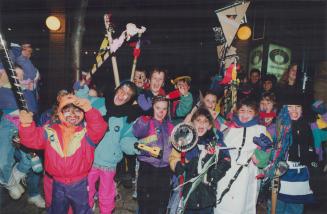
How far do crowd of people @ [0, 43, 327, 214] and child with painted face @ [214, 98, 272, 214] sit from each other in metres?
0.01

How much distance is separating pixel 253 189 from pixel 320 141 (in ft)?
4.02

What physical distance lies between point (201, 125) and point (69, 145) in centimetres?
151

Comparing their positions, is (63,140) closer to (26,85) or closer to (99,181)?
(99,181)

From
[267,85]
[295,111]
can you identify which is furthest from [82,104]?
[267,85]

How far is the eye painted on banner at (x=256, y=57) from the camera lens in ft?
31.5

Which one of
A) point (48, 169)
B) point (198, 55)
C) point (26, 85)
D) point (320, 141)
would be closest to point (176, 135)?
point (48, 169)

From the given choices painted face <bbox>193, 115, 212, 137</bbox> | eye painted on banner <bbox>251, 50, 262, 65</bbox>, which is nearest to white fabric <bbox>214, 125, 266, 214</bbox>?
painted face <bbox>193, 115, 212, 137</bbox>

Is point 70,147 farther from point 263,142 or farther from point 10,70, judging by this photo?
point 263,142

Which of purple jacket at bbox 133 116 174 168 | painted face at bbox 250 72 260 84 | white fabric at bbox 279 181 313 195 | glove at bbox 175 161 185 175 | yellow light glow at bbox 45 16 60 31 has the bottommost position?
white fabric at bbox 279 181 313 195

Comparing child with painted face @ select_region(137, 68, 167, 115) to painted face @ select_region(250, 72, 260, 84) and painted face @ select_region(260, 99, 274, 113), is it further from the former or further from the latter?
painted face @ select_region(250, 72, 260, 84)

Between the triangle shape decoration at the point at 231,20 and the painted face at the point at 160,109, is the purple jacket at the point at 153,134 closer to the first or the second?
the painted face at the point at 160,109

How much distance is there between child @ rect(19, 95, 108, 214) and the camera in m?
3.47

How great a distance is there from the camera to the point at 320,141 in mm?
4285

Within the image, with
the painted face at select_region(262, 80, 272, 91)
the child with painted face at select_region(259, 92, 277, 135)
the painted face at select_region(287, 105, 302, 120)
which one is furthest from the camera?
the painted face at select_region(262, 80, 272, 91)
